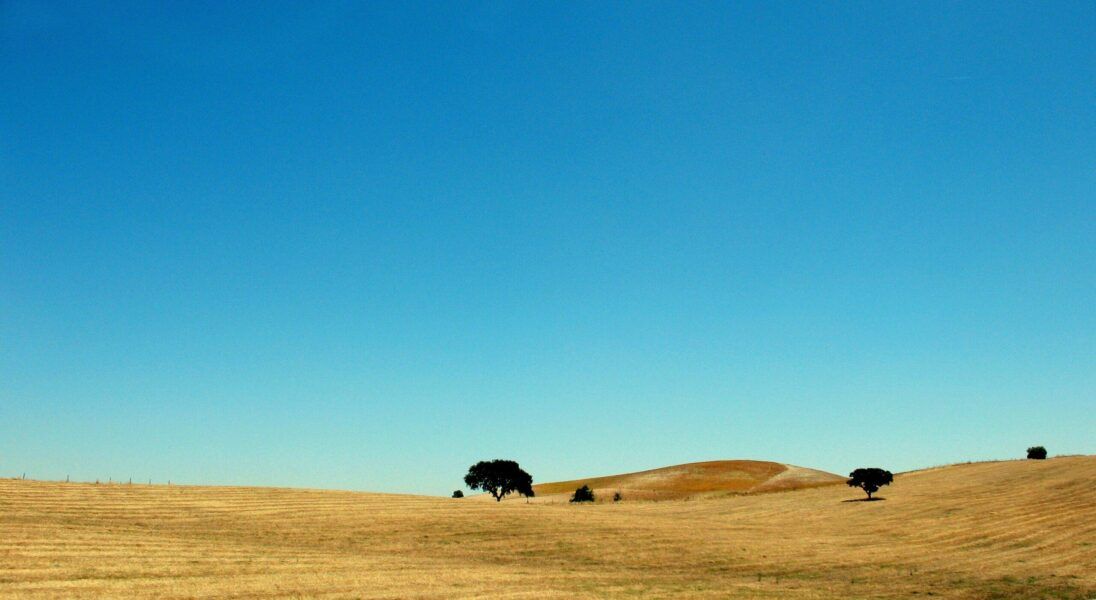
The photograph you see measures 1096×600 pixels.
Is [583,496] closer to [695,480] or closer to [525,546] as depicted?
[695,480]

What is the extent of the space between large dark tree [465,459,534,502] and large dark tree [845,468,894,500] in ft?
168

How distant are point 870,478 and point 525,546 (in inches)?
1690

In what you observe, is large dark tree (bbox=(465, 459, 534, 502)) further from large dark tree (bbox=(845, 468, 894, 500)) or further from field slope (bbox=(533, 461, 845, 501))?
large dark tree (bbox=(845, 468, 894, 500))

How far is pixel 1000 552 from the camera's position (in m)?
40.6

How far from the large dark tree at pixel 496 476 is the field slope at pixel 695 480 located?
27.1 ft

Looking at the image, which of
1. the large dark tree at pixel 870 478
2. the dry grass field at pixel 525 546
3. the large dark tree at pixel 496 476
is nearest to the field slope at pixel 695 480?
the large dark tree at pixel 496 476

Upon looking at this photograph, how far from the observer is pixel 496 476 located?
106375 millimetres

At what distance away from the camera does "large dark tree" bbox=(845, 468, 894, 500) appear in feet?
228

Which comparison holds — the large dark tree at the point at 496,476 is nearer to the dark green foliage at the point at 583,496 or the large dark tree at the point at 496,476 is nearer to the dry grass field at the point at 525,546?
the dark green foliage at the point at 583,496

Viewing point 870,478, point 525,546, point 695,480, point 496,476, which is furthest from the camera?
point 695,480

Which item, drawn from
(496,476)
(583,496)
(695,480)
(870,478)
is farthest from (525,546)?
(695,480)

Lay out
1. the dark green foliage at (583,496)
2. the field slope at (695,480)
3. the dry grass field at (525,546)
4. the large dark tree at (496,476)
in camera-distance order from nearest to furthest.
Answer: the dry grass field at (525,546)
the dark green foliage at (583,496)
the large dark tree at (496,476)
the field slope at (695,480)

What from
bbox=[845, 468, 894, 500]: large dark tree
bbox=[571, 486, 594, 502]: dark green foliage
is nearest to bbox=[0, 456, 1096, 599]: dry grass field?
bbox=[845, 468, 894, 500]: large dark tree

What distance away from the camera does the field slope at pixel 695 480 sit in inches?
4594
